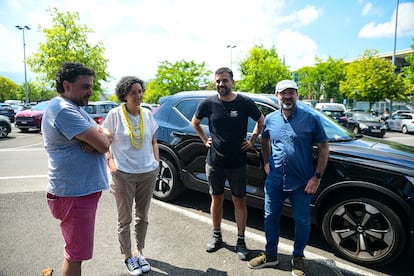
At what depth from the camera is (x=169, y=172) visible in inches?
175

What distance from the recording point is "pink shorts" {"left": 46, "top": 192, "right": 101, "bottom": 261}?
198cm

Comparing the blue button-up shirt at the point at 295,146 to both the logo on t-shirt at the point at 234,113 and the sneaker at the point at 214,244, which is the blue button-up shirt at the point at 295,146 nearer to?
the logo on t-shirt at the point at 234,113

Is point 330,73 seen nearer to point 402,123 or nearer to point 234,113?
point 402,123

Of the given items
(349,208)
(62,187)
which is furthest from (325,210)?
(62,187)

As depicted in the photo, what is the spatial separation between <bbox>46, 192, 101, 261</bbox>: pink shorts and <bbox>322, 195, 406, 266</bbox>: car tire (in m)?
2.41

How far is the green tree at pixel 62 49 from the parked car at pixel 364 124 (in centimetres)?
1862

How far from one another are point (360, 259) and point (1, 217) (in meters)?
4.54

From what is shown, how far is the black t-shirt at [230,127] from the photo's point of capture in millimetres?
2959

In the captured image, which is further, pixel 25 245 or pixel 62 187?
pixel 25 245

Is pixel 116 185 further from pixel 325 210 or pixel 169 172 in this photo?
pixel 325 210

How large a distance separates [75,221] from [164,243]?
5.07ft

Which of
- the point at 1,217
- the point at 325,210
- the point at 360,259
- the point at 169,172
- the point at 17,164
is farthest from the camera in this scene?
the point at 17,164

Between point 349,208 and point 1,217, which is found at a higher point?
point 349,208

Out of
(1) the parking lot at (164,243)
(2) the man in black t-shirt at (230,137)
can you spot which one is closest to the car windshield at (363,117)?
(1) the parking lot at (164,243)
